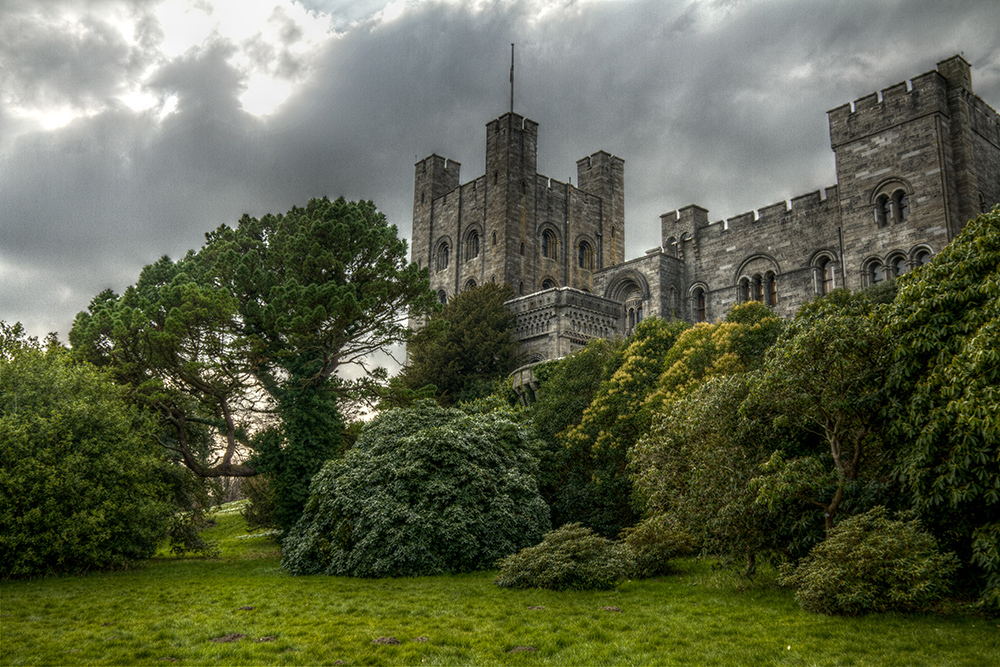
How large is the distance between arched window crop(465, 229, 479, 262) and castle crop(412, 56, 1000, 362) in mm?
115

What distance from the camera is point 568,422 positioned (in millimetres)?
21562

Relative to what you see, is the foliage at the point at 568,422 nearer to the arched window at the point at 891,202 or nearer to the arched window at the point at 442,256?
the arched window at the point at 891,202

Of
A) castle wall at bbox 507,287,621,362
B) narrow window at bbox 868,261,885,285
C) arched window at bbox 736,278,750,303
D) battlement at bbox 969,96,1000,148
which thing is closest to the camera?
battlement at bbox 969,96,1000,148

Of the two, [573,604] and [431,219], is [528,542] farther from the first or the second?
[431,219]

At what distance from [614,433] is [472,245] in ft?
96.1

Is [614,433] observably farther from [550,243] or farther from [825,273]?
[550,243]

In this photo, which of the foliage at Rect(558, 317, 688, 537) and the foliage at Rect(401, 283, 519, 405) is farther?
the foliage at Rect(401, 283, 519, 405)

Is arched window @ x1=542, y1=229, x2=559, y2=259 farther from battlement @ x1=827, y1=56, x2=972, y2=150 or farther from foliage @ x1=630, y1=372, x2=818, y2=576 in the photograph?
foliage @ x1=630, y1=372, x2=818, y2=576

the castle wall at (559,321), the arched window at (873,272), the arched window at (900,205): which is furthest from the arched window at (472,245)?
the arched window at (900,205)

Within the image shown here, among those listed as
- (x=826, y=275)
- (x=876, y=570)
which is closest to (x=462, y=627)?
(x=876, y=570)

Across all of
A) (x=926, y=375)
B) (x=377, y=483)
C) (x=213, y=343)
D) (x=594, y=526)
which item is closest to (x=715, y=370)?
(x=594, y=526)

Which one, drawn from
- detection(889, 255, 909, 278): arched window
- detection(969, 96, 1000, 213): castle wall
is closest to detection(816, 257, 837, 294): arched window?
detection(889, 255, 909, 278): arched window

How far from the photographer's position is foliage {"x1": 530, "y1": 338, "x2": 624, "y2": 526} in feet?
64.5

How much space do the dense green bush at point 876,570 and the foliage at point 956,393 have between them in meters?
0.45
